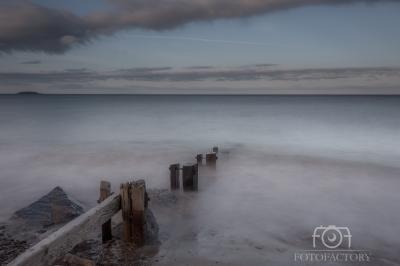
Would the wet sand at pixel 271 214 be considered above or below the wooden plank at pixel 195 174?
below

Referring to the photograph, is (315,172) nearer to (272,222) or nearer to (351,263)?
(272,222)

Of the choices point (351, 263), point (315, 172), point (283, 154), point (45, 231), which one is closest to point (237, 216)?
point (351, 263)

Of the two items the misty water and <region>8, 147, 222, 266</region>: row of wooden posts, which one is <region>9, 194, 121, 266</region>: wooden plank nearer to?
<region>8, 147, 222, 266</region>: row of wooden posts

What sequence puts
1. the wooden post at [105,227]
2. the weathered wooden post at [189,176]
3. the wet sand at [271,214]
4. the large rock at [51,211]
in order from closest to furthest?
the wooden post at [105,227] < the wet sand at [271,214] < the large rock at [51,211] < the weathered wooden post at [189,176]

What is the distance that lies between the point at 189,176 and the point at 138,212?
394cm

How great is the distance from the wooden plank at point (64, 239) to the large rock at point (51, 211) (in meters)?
2.55

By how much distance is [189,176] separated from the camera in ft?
30.7

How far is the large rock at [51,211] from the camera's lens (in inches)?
274

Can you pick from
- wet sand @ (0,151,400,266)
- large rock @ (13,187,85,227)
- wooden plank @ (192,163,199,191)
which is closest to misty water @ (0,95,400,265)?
wet sand @ (0,151,400,266)

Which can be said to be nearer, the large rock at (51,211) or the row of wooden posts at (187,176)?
the large rock at (51,211)

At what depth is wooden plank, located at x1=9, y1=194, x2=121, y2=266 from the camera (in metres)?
3.36

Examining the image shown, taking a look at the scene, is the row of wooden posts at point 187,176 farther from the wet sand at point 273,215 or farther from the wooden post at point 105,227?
the wooden post at point 105,227

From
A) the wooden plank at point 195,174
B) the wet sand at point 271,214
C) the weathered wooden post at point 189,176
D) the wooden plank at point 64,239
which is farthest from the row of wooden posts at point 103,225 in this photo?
the wooden plank at point 195,174

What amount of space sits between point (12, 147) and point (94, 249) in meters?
16.9
